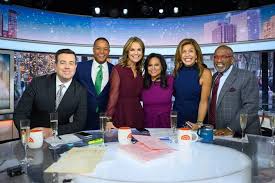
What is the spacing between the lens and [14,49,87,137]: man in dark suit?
8.28 feet

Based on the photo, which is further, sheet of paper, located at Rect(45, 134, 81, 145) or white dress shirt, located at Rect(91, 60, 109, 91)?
white dress shirt, located at Rect(91, 60, 109, 91)

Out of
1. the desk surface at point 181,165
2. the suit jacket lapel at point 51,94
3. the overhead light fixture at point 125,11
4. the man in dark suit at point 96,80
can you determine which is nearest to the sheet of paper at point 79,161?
the desk surface at point 181,165

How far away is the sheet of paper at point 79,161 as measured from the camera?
47.4 inches

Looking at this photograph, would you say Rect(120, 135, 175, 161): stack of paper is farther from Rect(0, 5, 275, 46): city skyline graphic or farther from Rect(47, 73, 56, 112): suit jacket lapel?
Rect(0, 5, 275, 46): city skyline graphic

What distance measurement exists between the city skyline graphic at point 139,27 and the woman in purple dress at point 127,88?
3478 millimetres

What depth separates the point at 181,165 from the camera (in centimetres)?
129

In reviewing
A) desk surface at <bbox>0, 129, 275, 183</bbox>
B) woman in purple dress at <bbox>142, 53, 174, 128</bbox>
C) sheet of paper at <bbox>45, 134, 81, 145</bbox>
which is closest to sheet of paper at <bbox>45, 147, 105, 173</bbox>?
desk surface at <bbox>0, 129, 275, 183</bbox>

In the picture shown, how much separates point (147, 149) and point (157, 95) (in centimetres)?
150

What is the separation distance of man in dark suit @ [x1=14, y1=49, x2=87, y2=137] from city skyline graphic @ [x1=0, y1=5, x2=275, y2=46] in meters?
3.63

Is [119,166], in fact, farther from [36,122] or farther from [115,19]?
[115,19]

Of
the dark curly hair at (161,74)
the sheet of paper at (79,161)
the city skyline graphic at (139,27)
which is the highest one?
the city skyline graphic at (139,27)

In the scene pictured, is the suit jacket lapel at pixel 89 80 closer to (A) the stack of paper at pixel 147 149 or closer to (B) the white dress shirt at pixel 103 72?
(B) the white dress shirt at pixel 103 72

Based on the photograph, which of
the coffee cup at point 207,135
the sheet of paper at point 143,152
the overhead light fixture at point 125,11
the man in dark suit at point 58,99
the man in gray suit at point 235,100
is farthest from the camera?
the overhead light fixture at point 125,11

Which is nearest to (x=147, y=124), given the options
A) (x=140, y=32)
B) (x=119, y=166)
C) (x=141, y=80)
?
(x=141, y=80)
